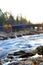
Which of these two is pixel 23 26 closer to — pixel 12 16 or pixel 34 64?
pixel 12 16

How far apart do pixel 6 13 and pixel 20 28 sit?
2053 centimetres

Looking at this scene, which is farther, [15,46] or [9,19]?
[9,19]

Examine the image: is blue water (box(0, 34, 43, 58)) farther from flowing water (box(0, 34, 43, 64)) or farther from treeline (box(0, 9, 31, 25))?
treeline (box(0, 9, 31, 25))

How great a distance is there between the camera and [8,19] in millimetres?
105062

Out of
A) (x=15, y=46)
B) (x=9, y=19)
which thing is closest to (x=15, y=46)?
(x=15, y=46)

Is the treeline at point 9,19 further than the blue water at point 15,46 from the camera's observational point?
Yes

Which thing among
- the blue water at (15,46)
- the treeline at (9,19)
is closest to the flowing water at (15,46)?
the blue water at (15,46)

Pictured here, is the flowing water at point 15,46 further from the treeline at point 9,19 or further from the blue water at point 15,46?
the treeline at point 9,19

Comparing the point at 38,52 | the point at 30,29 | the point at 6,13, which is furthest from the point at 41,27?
the point at 38,52

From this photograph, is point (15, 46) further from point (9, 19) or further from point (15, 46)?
point (9, 19)

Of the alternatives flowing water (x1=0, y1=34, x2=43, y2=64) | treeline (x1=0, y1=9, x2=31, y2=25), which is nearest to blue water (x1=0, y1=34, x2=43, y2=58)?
flowing water (x1=0, y1=34, x2=43, y2=64)

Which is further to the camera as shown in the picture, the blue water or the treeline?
the treeline

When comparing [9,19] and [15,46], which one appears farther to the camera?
[9,19]

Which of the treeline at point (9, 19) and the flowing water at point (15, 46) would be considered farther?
the treeline at point (9, 19)
